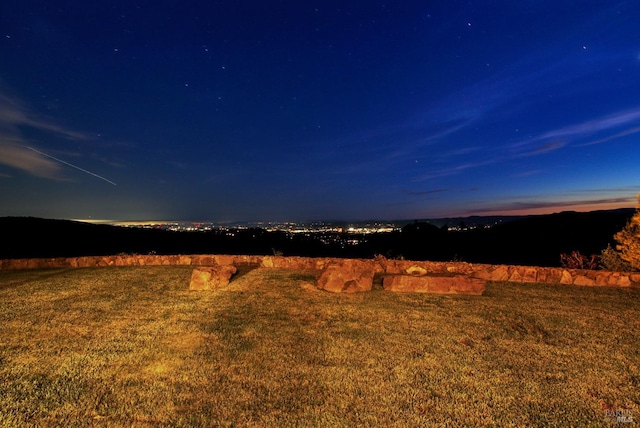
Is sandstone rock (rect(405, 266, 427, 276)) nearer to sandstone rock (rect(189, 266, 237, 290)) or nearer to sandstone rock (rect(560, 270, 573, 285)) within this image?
sandstone rock (rect(560, 270, 573, 285))

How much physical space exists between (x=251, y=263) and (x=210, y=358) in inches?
272

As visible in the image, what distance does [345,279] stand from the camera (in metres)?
7.20

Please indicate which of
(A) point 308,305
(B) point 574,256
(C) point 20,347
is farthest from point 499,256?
(C) point 20,347

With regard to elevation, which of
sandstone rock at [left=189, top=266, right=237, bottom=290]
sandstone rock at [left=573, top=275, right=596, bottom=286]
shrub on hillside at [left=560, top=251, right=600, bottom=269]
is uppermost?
sandstone rock at [left=189, top=266, right=237, bottom=290]

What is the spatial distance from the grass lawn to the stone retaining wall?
125 centimetres

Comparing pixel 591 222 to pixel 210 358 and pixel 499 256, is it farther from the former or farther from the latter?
pixel 210 358

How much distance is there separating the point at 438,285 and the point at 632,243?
5.78 m

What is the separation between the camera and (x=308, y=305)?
19.8 feet

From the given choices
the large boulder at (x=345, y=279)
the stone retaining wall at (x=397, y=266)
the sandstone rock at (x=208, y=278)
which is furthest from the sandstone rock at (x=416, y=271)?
the sandstone rock at (x=208, y=278)

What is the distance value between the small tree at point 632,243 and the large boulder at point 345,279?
6896 mm

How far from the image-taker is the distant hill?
20.1 m

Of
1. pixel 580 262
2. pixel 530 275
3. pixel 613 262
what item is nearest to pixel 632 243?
pixel 613 262

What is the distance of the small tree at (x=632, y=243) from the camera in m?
8.38

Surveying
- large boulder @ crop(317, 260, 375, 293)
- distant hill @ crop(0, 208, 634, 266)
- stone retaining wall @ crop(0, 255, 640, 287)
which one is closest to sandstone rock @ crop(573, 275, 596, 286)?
stone retaining wall @ crop(0, 255, 640, 287)
